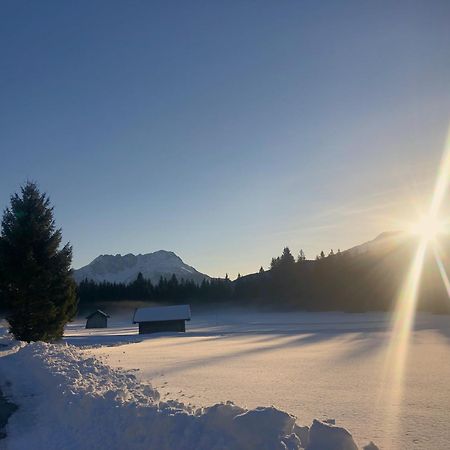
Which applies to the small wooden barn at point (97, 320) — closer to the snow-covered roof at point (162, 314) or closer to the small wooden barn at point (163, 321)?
the snow-covered roof at point (162, 314)

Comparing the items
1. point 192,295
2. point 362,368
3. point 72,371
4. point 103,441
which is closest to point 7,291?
point 72,371

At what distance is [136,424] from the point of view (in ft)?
24.5

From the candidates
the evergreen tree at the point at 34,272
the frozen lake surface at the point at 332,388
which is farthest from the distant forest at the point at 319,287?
the frozen lake surface at the point at 332,388

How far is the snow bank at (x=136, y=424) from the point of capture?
20.7ft

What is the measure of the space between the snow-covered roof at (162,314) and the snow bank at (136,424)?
5127 centimetres

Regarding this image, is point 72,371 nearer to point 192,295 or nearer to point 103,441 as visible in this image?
point 103,441

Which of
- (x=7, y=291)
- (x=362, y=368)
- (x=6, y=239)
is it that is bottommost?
(x=362, y=368)

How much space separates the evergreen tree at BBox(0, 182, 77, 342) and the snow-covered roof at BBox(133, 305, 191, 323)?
37134 mm

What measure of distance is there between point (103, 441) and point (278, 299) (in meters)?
112

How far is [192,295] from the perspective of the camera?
130500 millimetres

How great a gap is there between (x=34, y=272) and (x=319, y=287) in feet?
291

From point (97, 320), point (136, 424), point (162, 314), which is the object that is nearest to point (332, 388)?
point (136, 424)

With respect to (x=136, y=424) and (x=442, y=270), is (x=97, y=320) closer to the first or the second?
(x=442, y=270)

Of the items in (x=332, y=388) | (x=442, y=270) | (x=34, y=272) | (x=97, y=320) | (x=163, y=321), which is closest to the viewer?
(x=332, y=388)
